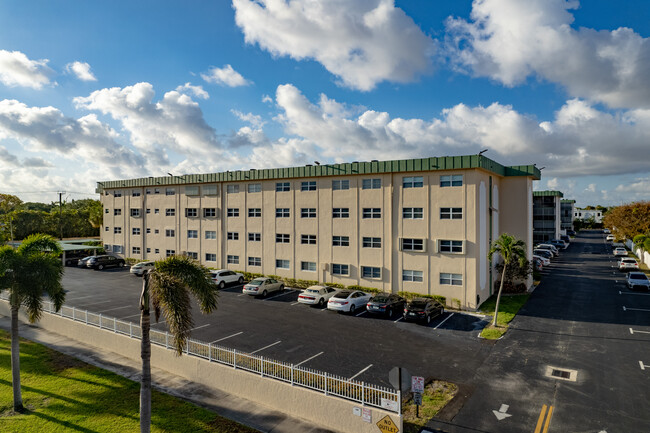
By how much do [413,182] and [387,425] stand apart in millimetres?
Answer: 21578

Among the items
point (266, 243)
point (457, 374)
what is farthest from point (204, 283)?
point (266, 243)

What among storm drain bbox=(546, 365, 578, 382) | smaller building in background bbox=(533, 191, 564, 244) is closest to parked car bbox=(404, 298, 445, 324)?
storm drain bbox=(546, 365, 578, 382)

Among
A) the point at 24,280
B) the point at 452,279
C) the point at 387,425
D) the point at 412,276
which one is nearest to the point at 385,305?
the point at 412,276

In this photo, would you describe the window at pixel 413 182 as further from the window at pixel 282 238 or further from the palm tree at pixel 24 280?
the palm tree at pixel 24 280

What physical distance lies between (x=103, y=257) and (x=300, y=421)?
4347 centimetres

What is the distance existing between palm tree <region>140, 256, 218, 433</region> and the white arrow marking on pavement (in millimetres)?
10433

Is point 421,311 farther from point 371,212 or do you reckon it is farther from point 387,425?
point 387,425

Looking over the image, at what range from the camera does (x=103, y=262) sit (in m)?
47.7

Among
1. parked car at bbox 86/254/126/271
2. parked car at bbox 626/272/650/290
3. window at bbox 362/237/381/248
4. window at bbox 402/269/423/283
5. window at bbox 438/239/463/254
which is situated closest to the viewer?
window at bbox 438/239/463/254

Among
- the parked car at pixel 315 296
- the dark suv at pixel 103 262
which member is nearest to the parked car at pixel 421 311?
the parked car at pixel 315 296

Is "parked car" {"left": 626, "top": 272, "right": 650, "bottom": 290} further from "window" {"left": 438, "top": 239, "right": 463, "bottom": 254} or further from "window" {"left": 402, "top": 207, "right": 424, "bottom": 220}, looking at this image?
"window" {"left": 402, "top": 207, "right": 424, "bottom": 220}

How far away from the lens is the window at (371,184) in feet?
105

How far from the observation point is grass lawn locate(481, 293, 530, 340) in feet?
73.7

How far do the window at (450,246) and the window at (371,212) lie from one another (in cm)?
552
